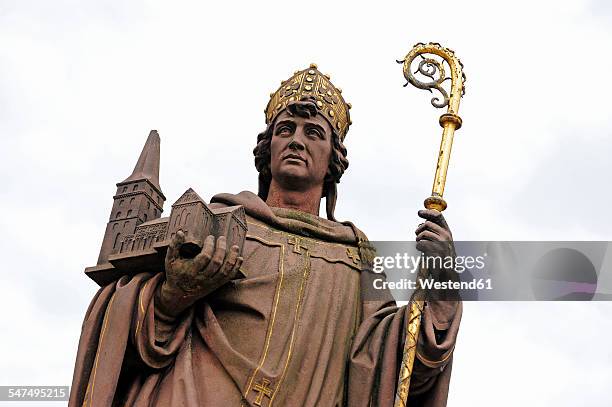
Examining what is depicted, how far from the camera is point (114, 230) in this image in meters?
9.65

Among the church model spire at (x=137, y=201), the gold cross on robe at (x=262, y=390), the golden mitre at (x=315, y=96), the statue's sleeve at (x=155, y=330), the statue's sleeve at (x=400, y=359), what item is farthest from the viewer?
the golden mitre at (x=315, y=96)

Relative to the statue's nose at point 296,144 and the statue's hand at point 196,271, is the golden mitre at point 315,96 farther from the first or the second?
the statue's hand at point 196,271

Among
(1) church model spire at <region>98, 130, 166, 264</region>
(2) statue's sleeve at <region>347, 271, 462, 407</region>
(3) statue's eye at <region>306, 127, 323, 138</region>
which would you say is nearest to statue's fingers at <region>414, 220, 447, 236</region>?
(2) statue's sleeve at <region>347, 271, 462, 407</region>

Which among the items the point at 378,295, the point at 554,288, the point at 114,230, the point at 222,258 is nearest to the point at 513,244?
the point at 554,288

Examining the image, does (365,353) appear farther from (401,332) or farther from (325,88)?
(325,88)

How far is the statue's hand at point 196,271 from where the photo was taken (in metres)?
8.61

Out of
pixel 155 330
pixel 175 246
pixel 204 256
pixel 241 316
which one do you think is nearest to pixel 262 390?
pixel 241 316

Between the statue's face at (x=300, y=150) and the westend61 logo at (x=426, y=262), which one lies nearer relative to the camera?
the westend61 logo at (x=426, y=262)

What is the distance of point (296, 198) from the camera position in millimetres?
10594

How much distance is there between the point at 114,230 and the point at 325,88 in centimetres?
279

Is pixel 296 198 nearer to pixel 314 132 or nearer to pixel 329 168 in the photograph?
pixel 329 168

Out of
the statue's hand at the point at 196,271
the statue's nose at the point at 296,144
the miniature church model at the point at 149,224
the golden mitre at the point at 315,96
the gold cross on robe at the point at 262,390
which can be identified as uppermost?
the golden mitre at the point at 315,96

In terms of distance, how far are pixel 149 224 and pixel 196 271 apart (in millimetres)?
876

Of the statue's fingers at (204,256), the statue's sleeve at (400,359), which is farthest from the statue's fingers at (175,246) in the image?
the statue's sleeve at (400,359)
